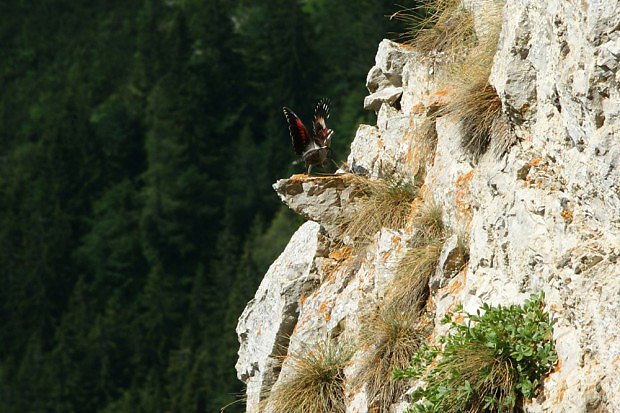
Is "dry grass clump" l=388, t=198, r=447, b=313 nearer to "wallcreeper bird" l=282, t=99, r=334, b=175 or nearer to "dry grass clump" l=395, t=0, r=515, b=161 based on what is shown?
"dry grass clump" l=395, t=0, r=515, b=161

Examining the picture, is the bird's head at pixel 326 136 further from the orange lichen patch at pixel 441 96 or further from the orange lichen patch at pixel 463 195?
the orange lichen patch at pixel 463 195

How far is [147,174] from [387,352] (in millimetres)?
76423

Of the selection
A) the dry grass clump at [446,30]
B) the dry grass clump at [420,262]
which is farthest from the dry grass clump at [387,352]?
the dry grass clump at [446,30]

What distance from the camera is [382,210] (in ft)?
27.9

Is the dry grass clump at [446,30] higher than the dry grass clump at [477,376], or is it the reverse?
the dry grass clump at [446,30]

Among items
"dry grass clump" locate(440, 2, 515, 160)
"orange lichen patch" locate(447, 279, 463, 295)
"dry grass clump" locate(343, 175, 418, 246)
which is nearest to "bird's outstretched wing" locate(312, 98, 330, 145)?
"dry grass clump" locate(343, 175, 418, 246)

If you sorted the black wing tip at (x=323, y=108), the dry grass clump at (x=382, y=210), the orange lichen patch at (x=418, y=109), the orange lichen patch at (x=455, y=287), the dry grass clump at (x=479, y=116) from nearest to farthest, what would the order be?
1. the orange lichen patch at (x=455, y=287)
2. the dry grass clump at (x=479, y=116)
3. the dry grass clump at (x=382, y=210)
4. the orange lichen patch at (x=418, y=109)
5. the black wing tip at (x=323, y=108)

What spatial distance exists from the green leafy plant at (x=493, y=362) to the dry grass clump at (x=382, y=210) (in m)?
1.80

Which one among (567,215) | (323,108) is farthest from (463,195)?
(323,108)

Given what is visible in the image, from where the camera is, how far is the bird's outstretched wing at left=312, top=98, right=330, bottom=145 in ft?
33.5

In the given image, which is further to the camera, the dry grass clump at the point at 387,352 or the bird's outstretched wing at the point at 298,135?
the bird's outstretched wing at the point at 298,135

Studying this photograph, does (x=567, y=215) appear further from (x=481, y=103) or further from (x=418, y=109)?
(x=418, y=109)

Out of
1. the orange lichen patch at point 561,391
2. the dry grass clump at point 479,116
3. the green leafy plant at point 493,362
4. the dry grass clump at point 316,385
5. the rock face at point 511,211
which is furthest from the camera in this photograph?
the dry grass clump at point 316,385

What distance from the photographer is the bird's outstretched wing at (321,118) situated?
10.2 meters
